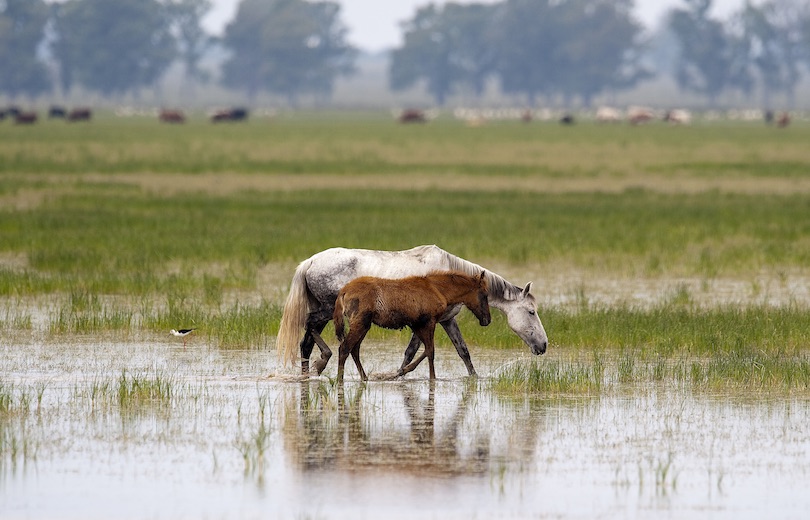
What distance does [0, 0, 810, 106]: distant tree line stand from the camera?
168750mm

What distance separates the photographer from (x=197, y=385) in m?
12.5

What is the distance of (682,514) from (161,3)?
181m

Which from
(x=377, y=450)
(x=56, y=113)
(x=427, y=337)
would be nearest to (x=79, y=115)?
(x=56, y=113)

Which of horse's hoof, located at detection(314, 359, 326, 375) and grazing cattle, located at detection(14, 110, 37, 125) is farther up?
grazing cattle, located at detection(14, 110, 37, 125)

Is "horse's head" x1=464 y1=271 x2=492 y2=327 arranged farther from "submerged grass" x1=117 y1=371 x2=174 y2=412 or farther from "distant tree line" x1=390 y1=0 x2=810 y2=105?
"distant tree line" x1=390 y1=0 x2=810 y2=105

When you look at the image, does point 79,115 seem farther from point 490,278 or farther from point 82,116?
point 490,278

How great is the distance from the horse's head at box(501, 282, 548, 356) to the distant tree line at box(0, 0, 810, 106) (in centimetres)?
15755

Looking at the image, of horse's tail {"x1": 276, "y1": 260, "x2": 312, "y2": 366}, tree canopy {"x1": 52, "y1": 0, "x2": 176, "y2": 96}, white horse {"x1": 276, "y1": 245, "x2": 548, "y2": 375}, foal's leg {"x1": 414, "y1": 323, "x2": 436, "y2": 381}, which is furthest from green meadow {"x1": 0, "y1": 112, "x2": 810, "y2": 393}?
tree canopy {"x1": 52, "y1": 0, "x2": 176, "y2": 96}

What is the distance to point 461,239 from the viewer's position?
82.0 ft

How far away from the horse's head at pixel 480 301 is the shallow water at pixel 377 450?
0.57m

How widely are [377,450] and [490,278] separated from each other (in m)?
3.49

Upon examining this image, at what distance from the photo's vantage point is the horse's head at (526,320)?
13.4m

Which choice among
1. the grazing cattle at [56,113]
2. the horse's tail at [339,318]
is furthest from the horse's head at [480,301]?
the grazing cattle at [56,113]

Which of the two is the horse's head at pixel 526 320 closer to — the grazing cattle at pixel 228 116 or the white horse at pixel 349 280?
the white horse at pixel 349 280
